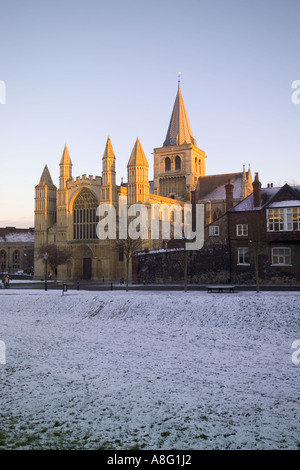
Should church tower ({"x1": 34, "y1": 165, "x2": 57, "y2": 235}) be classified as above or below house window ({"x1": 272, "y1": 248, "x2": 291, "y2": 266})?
above

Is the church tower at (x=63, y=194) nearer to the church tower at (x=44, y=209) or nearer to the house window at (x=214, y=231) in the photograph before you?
the church tower at (x=44, y=209)

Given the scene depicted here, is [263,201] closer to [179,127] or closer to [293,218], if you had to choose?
[293,218]

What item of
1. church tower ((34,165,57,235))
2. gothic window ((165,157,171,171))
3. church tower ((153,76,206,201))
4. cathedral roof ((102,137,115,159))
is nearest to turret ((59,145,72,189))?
church tower ((34,165,57,235))

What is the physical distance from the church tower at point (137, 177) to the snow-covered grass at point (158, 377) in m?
37.4

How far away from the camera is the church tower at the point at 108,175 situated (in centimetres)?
6544

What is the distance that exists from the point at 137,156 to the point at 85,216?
1187 cm

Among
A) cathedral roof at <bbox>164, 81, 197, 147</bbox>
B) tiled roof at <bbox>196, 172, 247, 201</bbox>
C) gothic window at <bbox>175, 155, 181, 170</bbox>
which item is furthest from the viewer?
cathedral roof at <bbox>164, 81, 197, 147</bbox>

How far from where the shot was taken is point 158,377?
15.2 meters

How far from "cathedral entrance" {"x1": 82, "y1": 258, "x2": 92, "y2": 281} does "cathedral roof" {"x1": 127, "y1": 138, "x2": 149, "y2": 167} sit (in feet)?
50.8

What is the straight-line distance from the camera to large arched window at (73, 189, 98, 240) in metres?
68.2

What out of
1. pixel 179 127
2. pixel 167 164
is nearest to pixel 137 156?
pixel 167 164

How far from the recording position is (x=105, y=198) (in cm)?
6538

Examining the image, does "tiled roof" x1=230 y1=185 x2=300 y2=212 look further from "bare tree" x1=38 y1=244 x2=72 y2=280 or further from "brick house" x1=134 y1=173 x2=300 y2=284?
"bare tree" x1=38 y1=244 x2=72 y2=280

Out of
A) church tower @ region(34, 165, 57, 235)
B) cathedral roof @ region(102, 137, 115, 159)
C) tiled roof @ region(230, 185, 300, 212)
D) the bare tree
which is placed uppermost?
cathedral roof @ region(102, 137, 115, 159)
